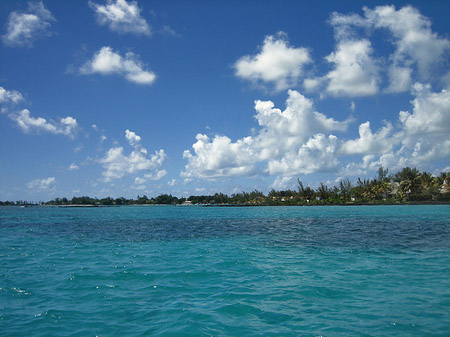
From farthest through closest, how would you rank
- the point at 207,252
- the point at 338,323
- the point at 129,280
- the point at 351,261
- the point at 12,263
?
the point at 207,252, the point at 12,263, the point at 351,261, the point at 129,280, the point at 338,323

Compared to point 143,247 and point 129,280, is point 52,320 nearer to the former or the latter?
point 129,280

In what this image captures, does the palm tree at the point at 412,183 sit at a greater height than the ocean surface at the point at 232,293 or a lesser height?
greater

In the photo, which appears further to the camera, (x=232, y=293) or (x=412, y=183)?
(x=412, y=183)

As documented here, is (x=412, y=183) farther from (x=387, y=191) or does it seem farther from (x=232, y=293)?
(x=232, y=293)

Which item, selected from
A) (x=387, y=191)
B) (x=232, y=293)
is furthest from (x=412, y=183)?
(x=232, y=293)

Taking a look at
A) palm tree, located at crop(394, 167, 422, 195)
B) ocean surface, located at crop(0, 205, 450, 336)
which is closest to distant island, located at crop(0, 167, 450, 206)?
palm tree, located at crop(394, 167, 422, 195)

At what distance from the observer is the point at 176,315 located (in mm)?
8977

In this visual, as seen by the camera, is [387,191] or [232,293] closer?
[232,293]

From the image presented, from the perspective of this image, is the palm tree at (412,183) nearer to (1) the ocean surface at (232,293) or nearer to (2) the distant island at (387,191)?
(2) the distant island at (387,191)

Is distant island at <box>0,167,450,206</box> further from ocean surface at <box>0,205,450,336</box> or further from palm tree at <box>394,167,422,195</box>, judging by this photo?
ocean surface at <box>0,205,450,336</box>

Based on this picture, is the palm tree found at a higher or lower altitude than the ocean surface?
higher

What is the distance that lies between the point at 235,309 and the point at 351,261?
8935 mm

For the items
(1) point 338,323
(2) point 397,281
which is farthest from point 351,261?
(1) point 338,323

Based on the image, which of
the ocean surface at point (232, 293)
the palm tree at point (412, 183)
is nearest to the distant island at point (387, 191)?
the palm tree at point (412, 183)
